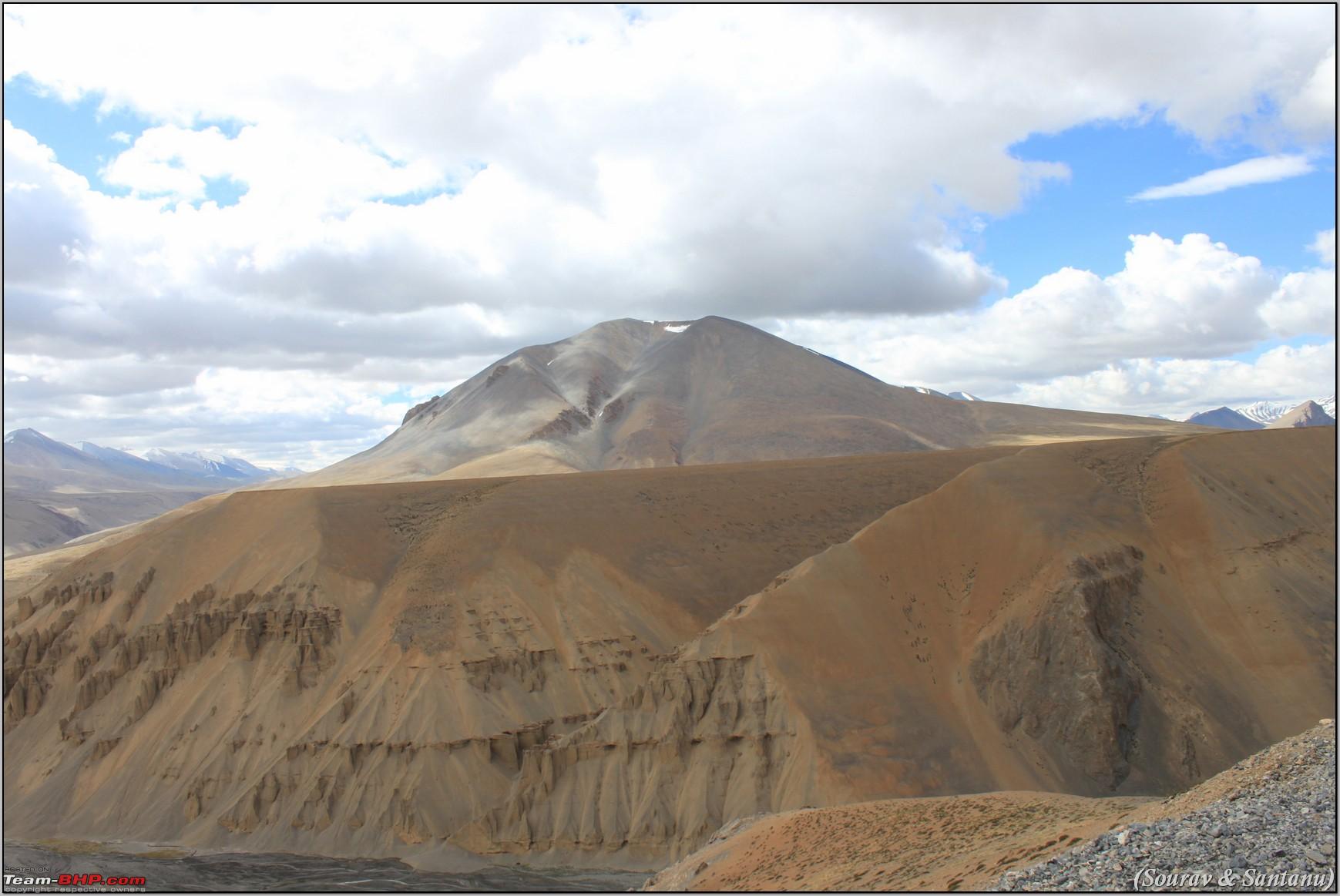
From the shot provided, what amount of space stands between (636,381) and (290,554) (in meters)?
113

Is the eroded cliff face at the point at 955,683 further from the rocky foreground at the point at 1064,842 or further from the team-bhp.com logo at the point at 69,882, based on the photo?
the team-bhp.com logo at the point at 69,882

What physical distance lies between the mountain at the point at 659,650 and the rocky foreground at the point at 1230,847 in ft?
59.3

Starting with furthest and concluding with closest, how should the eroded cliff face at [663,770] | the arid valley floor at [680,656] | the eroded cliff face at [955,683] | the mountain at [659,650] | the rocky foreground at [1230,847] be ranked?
the mountain at [659,650]
the arid valley floor at [680,656]
the eroded cliff face at [955,683]
the eroded cliff face at [663,770]
the rocky foreground at [1230,847]

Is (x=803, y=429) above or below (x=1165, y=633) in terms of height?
above

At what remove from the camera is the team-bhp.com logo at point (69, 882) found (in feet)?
122

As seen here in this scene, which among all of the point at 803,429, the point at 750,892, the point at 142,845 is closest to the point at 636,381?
the point at 803,429

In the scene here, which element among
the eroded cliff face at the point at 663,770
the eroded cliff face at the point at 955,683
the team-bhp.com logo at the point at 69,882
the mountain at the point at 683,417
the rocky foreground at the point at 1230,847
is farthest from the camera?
the mountain at the point at 683,417

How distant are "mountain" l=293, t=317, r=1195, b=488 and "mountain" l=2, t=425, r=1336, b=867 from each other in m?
63.7

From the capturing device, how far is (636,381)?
164875mm

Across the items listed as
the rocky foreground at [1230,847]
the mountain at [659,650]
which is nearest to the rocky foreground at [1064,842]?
the rocky foreground at [1230,847]

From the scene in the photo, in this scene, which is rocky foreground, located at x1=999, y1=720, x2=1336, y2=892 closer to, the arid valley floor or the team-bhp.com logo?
the arid valley floor

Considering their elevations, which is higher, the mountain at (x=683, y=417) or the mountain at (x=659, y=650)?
the mountain at (x=683, y=417)

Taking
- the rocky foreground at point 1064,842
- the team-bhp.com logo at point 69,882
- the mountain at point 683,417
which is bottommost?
the team-bhp.com logo at point 69,882

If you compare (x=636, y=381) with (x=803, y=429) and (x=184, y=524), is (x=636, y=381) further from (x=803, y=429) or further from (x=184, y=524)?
(x=184, y=524)
